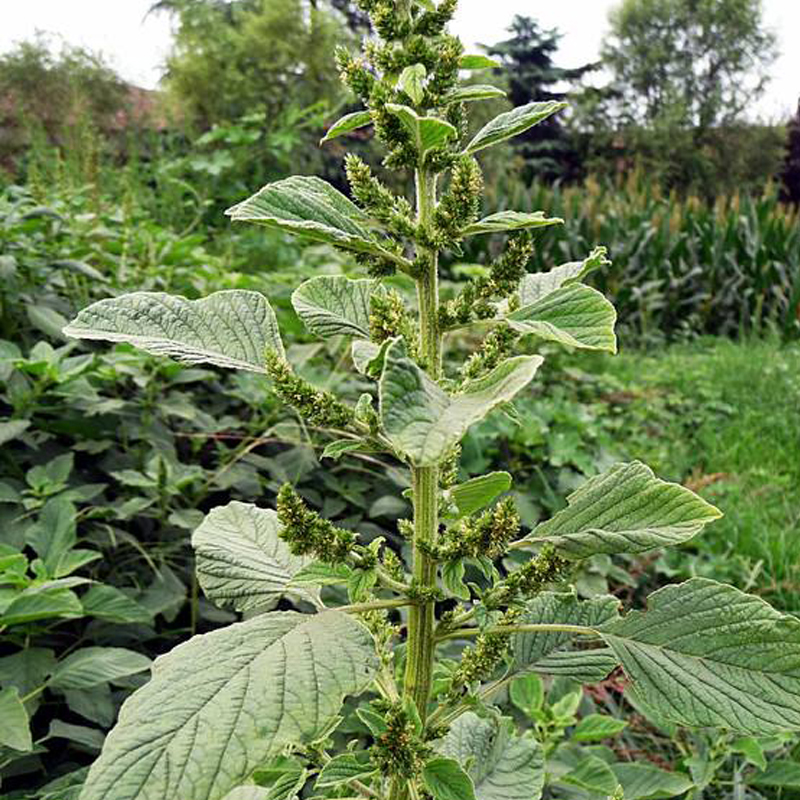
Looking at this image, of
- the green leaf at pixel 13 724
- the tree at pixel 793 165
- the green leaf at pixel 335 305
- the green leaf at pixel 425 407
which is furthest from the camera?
the tree at pixel 793 165

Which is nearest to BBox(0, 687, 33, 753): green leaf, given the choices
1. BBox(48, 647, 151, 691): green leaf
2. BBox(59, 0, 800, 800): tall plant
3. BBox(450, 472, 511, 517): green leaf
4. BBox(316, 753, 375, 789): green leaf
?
BBox(48, 647, 151, 691): green leaf

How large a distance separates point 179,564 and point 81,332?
3.56 feet

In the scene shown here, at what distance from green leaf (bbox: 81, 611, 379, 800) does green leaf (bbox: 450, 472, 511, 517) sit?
0.14m

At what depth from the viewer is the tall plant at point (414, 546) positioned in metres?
0.44

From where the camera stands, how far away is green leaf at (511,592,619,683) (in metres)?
0.64

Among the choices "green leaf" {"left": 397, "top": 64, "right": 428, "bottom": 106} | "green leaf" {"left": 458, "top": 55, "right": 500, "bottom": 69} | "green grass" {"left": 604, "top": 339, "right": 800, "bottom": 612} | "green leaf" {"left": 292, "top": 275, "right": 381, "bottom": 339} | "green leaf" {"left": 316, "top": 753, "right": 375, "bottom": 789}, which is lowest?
"green grass" {"left": 604, "top": 339, "right": 800, "bottom": 612}

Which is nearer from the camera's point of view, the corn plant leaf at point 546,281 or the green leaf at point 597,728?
the corn plant leaf at point 546,281

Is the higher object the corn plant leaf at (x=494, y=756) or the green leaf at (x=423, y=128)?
the green leaf at (x=423, y=128)

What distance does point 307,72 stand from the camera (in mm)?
6047

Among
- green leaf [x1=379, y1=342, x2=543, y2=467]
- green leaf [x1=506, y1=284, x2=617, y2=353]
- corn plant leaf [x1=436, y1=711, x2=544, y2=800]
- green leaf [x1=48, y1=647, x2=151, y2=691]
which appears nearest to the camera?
green leaf [x1=379, y1=342, x2=543, y2=467]

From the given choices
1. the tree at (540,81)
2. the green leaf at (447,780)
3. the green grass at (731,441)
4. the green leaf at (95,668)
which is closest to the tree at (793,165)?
the tree at (540,81)

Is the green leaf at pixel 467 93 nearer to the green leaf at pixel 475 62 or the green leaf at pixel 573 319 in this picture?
the green leaf at pixel 475 62

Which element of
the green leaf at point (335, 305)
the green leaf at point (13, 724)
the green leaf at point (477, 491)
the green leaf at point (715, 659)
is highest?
the green leaf at point (335, 305)

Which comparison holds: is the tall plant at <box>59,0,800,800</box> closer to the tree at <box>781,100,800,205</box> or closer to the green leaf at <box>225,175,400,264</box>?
the green leaf at <box>225,175,400,264</box>
